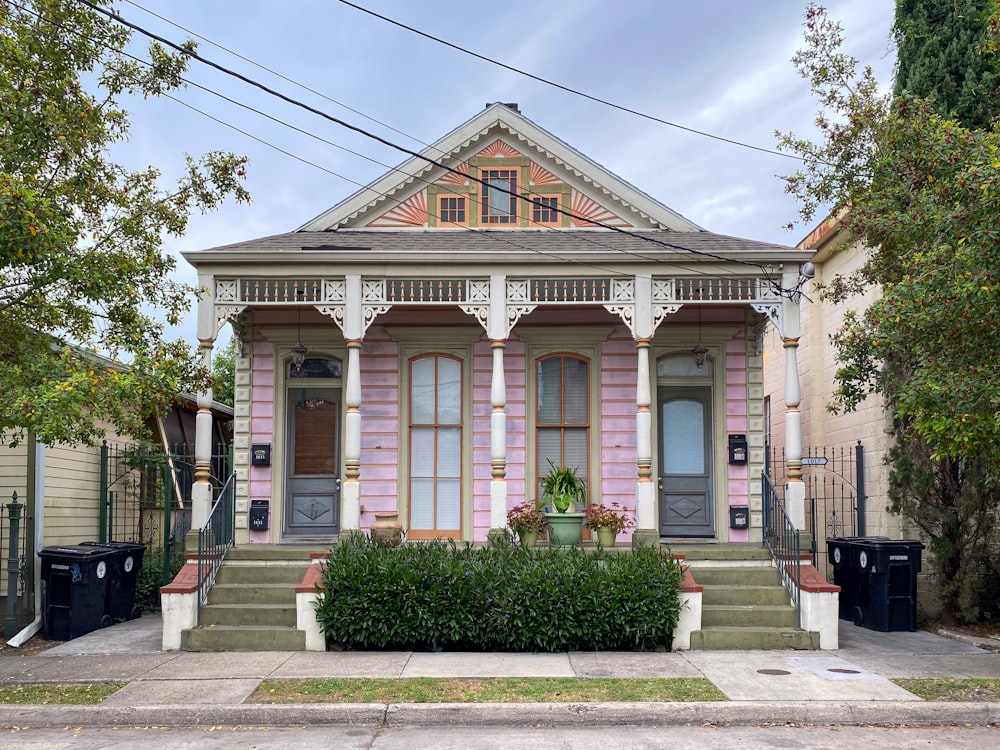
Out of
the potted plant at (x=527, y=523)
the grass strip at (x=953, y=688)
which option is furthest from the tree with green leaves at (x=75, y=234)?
the grass strip at (x=953, y=688)

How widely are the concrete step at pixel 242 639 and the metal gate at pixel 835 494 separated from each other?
750 cm

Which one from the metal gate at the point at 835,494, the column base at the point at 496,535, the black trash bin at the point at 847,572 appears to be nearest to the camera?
the column base at the point at 496,535

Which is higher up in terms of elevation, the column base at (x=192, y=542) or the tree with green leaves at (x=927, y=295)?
the tree with green leaves at (x=927, y=295)

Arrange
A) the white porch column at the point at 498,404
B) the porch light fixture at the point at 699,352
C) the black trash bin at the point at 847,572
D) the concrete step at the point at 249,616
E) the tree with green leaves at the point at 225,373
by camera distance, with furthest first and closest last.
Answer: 1. the tree with green leaves at the point at 225,373
2. the porch light fixture at the point at 699,352
3. the black trash bin at the point at 847,572
4. the white porch column at the point at 498,404
5. the concrete step at the point at 249,616

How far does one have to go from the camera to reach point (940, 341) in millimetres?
9703

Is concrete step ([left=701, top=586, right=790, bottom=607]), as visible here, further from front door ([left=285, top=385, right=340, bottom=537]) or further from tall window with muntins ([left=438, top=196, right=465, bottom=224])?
tall window with muntins ([left=438, top=196, right=465, bottom=224])

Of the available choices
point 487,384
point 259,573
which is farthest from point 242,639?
point 487,384

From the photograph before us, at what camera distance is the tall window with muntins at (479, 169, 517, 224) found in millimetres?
14242

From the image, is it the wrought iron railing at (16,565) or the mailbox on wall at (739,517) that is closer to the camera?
the wrought iron railing at (16,565)

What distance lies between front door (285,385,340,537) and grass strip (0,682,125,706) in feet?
16.5

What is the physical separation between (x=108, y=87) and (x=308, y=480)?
5754mm

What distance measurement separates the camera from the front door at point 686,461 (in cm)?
1379

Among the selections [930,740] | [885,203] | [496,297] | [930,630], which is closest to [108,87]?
[496,297]

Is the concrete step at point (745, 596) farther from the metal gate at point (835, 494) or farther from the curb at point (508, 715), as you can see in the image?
the curb at point (508, 715)
